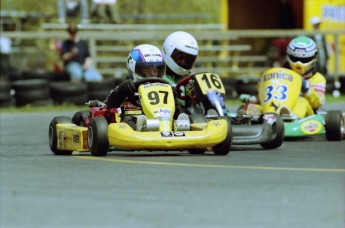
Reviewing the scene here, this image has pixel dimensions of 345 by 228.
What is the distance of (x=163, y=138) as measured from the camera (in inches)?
360

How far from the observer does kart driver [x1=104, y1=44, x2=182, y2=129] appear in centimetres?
984

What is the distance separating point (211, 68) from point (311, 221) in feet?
61.3

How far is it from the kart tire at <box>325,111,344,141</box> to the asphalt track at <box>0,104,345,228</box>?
1.36m

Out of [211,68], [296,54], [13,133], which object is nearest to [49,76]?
[211,68]

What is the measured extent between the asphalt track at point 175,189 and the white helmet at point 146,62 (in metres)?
0.77

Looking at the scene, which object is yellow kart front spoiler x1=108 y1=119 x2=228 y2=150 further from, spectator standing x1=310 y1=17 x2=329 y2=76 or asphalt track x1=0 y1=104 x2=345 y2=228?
spectator standing x1=310 y1=17 x2=329 y2=76

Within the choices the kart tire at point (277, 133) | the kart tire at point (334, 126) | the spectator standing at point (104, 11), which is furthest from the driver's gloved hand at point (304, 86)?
the spectator standing at point (104, 11)

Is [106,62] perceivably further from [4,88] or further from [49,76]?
[4,88]

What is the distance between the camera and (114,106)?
32.7 ft

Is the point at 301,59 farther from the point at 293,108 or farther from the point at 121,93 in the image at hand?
the point at 121,93

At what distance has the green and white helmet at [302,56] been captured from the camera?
41.2 feet

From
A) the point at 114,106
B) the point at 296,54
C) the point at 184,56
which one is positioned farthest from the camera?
the point at 296,54

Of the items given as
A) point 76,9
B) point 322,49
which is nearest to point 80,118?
point 322,49

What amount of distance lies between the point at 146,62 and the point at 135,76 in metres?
0.26
